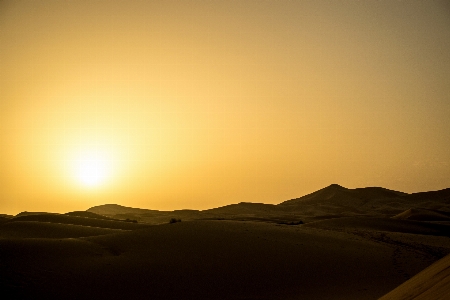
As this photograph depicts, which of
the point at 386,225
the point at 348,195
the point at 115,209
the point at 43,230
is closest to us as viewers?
the point at 43,230

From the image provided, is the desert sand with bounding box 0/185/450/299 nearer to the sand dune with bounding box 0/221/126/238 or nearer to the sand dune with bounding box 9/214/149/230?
the sand dune with bounding box 0/221/126/238

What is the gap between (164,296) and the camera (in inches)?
443

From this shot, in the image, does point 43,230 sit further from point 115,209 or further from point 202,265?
point 115,209

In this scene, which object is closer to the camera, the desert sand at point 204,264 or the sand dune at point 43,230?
the desert sand at point 204,264

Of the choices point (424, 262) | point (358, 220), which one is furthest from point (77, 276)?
point (358, 220)

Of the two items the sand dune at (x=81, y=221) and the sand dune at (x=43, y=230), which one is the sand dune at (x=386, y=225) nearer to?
the sand dune at (x=81, y=221)

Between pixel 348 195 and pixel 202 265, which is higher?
pixel 348 195

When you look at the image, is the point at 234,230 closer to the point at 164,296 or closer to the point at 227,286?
the point at 227,286

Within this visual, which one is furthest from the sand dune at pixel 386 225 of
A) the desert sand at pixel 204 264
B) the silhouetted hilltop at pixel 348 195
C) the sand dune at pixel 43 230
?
the silhouetted hilltop at pixel 348 195

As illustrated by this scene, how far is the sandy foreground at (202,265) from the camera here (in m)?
11.4

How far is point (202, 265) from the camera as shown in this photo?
544 inches

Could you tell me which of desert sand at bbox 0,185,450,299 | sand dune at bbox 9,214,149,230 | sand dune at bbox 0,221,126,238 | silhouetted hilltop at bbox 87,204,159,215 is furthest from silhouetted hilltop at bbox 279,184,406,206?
sand dune at bbox 0,221,126,238

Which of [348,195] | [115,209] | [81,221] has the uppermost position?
[115,209]

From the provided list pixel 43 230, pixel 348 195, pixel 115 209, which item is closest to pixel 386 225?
pixel 43 230
